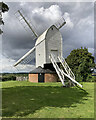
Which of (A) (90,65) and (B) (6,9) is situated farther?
(A) (90,65)

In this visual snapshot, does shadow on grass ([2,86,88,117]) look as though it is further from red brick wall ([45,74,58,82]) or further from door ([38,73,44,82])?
door ([38,73,44,82])

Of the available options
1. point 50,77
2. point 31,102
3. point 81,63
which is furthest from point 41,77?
point 31,102

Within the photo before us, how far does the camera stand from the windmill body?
66.7 ft

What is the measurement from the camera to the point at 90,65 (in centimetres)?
2606

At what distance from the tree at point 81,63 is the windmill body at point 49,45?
19.8 feet

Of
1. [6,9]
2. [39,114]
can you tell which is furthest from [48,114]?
[6,9]

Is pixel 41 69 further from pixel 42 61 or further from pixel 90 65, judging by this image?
pixel 90 65

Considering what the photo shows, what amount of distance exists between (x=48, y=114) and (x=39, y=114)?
0.45 meters

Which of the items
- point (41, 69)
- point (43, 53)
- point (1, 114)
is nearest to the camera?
point (1, 114)

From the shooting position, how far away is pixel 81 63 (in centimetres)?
2505

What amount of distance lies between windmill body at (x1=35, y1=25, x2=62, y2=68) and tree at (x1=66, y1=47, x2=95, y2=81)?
604 cm

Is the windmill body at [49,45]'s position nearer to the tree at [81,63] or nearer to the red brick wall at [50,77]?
the red brick wall at [50,77]

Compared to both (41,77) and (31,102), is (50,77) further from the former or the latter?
(31,102)

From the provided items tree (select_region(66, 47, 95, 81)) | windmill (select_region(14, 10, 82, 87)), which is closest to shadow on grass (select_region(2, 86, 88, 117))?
windmill (select_region(14, 10, 82, 87))
